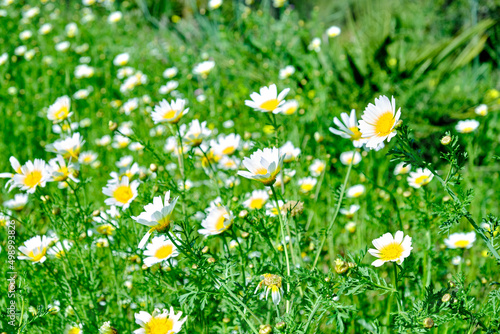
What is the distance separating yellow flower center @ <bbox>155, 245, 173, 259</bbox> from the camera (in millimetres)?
1146

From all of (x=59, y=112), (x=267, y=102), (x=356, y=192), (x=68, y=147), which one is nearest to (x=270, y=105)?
(x=267, y=102)

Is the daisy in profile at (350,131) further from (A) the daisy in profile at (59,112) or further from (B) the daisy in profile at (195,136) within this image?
(A) the daisy in profile at (59,112)

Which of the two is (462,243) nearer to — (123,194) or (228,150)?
(228,150)

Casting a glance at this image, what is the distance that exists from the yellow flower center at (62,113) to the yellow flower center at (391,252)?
4.30ft

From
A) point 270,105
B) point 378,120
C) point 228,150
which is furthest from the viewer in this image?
point 228,150

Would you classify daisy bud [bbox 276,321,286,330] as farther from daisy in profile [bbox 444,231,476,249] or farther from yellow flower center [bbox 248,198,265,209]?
daisy in profile [bbox 444,231,476,249]

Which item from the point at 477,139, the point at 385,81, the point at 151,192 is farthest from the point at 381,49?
the point at 151,192

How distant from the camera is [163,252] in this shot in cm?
116

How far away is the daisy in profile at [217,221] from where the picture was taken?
1089 mm

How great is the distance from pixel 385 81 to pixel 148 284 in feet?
7.00

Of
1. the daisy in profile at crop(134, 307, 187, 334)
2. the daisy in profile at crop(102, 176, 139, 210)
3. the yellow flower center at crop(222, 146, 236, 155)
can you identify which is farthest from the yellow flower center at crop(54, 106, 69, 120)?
the daisy in profile at crop(134, 307, 187, 334)

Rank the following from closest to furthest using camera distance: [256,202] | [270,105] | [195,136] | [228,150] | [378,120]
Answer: [378,120] < [270,105] < [195,136] < [256,202] < [228,150]

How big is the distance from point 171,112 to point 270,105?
333 millimetres

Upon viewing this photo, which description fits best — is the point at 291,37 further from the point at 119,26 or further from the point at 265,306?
the point at 265,306
